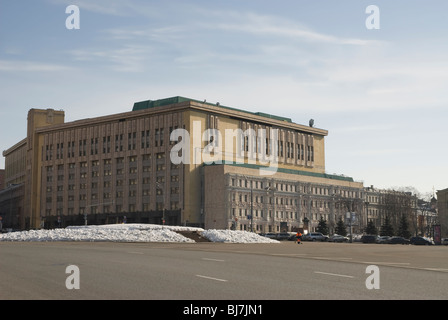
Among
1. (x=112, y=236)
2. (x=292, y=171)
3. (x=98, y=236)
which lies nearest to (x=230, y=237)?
(x=112, y=236)

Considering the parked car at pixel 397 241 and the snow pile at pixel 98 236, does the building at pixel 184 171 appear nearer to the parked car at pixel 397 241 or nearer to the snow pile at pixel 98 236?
the parked car at pixel 397 241

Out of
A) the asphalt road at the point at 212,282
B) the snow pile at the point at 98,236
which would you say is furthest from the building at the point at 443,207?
the asphalt road at the point at 212,282

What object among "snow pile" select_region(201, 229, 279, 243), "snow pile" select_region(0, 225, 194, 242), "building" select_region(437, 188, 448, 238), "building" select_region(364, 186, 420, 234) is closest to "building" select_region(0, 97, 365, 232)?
"building" select_region(364, 186, 420, 234)

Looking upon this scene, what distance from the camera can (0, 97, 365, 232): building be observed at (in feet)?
454

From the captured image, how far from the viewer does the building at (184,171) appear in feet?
454

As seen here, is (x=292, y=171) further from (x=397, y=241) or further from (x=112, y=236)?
(x=112, y=236)

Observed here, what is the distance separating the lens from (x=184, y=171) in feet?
458

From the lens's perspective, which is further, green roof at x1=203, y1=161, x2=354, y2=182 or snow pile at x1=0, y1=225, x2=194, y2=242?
green roof at x1=203, y1=161, x2=354, y2=182

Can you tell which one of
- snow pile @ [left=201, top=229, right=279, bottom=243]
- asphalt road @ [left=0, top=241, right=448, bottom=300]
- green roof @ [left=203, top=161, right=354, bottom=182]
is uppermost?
green roof @ [left=203, top=161, right=354, bottom=182]

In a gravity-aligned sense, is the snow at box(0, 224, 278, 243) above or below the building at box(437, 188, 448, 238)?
below

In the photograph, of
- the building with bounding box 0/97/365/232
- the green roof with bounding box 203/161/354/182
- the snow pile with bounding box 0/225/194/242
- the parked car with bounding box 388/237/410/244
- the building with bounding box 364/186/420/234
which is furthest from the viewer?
the building with bounding box 364/186/420/234

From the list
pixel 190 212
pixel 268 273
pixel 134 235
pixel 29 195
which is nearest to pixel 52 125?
pixel 29 195

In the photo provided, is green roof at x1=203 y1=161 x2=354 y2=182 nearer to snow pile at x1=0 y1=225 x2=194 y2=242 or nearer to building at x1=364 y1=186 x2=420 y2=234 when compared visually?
building at x1=364 y1=186 x2=420 y2=234
